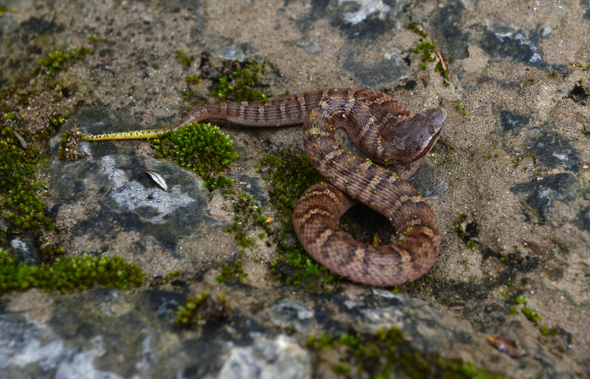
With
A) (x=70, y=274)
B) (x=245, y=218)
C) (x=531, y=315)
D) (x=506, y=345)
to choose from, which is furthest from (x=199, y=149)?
(x=531, y=315)

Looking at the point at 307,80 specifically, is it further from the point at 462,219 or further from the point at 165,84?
the point at 462,219

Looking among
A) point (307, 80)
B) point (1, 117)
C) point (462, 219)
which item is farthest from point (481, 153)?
point (1, 117)

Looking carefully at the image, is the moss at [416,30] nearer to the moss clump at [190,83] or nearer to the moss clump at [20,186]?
the moss clump at [190,83]

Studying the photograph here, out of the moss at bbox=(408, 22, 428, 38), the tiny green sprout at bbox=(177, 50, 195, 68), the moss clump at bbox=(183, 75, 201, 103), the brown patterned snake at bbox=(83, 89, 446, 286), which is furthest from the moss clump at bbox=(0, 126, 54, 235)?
the moss at bbox=(408, 22, 428, 38)

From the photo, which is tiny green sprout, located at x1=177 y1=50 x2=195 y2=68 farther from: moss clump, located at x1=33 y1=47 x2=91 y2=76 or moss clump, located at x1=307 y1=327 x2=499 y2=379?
moss clump, located at x1=307 y1=327 x2=499 y2=379

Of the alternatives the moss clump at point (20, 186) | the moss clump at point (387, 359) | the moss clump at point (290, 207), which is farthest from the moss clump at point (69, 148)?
the moss clump at point (387, 359)

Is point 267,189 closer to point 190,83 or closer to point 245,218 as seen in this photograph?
point 245,218
